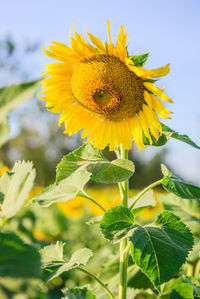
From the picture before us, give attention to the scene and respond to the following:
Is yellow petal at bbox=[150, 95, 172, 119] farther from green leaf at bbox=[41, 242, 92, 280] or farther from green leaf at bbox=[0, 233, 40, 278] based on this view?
green leaf at bbox=[0, 233, 40, 278]

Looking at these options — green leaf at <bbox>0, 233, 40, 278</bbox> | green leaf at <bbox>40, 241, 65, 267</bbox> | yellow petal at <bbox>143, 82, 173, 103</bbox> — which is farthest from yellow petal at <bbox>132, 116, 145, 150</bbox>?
green leaf at <bbox>0, 233, 40, 278</bbox>

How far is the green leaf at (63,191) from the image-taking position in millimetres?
964

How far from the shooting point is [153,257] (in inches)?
31.0

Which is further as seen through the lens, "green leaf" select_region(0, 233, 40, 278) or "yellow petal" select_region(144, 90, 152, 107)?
"yellow petal" select_region(144, 90, 152, 107)

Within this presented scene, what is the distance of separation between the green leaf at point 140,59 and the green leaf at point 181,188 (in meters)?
0.35

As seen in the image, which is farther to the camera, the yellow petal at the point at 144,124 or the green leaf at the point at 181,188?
the yellow petal at the point at 144,124

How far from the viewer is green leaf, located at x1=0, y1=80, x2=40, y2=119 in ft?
0.99

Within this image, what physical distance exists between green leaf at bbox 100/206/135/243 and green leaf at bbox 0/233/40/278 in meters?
0.59

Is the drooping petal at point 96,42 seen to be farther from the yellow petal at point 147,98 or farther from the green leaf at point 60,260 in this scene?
the green leaf at point 60,260

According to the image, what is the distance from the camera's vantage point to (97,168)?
89cm

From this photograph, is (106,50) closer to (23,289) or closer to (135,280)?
(135,280)

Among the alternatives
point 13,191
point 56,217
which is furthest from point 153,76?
point 56,217

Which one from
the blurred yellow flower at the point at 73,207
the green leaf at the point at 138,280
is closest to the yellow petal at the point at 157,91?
the green leaf at the point at 138,280

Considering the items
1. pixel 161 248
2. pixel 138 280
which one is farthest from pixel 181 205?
pixel 161 248
